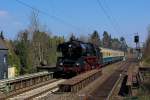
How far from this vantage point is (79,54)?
36.0 metres

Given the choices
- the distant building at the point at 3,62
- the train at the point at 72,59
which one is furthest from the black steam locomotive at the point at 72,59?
the distant building at the point at 3,62

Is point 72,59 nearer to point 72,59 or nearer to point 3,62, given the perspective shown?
point 72,59

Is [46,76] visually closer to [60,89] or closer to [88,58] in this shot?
[88,58]

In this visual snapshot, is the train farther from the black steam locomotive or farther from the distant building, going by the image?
the distant building

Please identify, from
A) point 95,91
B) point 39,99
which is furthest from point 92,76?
point 39,99

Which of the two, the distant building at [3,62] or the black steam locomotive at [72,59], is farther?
the distant building at [3,62]

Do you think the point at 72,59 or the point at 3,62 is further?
the point at 3,62

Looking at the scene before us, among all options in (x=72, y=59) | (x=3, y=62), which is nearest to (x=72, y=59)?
(x=72, y=59)

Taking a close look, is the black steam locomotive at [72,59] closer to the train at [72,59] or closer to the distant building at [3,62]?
the train at [72,59]

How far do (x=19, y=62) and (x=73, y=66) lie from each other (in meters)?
34.7

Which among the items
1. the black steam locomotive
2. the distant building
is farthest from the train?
the distant building

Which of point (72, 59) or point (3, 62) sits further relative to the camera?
point (3, 62)

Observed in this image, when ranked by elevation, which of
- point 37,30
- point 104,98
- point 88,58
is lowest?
point 104,98

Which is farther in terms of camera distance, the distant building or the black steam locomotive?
the distant building
